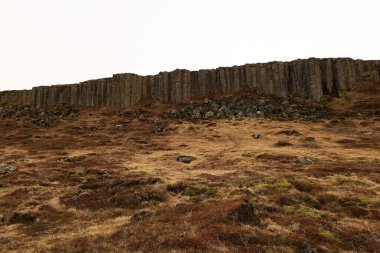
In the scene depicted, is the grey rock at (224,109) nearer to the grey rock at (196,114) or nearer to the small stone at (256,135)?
the grey rock at (196,114)

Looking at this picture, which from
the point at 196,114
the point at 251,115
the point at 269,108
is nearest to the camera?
the point at 251,115

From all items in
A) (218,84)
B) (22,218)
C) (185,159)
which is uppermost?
(218,84)

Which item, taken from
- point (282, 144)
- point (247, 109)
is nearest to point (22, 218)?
point (282, 144)

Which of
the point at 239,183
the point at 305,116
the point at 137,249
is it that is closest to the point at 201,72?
the point at 305,116

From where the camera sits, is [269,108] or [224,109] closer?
[269,108]

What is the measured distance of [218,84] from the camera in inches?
3445

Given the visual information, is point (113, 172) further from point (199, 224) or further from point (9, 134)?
point (9, 134)

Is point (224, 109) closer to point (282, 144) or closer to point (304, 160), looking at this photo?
point (282, 144)

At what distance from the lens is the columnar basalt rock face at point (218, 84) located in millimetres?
81188

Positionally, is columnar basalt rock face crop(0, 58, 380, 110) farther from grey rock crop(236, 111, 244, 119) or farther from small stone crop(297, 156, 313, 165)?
small stone crop(297, 156, 313, 165)

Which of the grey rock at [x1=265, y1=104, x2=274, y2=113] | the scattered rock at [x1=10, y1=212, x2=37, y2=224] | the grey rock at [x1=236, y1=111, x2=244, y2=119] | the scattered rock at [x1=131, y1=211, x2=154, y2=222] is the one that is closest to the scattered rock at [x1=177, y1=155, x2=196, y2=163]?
the scattered rock at [x1=131, y1=211, x2=154, y2=222]

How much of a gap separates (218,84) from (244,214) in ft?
227

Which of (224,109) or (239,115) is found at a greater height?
(224,109)

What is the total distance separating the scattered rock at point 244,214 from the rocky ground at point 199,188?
6 cm
